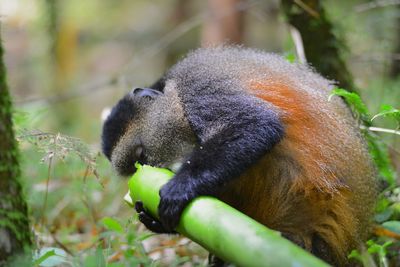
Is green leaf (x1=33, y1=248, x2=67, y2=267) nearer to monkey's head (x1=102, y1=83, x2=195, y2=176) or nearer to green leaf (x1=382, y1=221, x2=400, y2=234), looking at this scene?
monkey's head (x1=102, y1=83, x2=195, y2=176)

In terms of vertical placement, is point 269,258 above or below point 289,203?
above

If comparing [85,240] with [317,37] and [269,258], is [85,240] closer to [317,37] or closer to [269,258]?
[317,37]

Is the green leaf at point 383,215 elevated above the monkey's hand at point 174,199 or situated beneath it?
situated beneath

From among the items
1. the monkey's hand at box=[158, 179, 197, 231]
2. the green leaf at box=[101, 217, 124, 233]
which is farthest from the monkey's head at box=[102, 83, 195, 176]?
the monkey's hand at box=[158, 179, 197, 231]

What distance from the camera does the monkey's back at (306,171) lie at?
341cm

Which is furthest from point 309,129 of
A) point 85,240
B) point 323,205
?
point 85,240

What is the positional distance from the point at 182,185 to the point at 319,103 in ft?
4.13

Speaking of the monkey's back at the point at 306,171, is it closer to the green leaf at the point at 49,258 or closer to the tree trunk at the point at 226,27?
the green leaf at the point at 49,258

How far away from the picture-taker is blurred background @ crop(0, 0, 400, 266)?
3.90m

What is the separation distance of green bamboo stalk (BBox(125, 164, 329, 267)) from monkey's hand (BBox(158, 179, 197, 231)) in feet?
0.15

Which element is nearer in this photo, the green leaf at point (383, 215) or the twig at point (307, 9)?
the green leaf at point (383, 215)

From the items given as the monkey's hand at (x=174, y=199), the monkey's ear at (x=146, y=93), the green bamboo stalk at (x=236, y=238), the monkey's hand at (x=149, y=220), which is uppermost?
the monkey's ear at (x=146, y=93)

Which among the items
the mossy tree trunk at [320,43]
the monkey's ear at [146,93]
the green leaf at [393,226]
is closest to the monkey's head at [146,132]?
the monkey's ear at [146,93]

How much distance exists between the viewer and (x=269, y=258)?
2064mm
